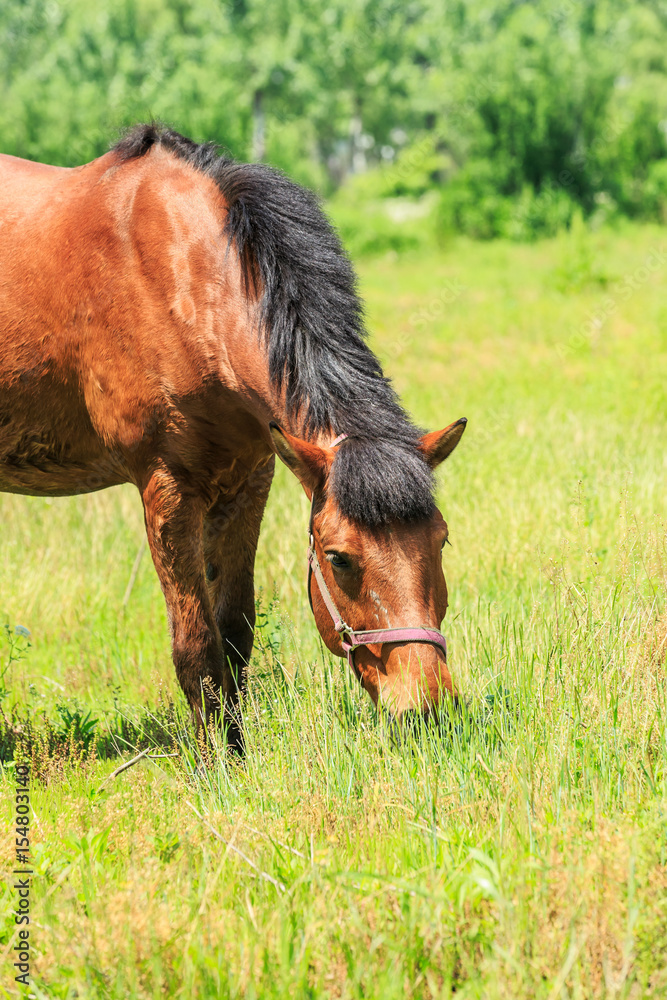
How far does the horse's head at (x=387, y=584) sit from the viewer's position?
2.68 m

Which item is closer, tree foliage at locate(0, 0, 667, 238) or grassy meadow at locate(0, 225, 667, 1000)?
grassy meadow at locate(0, 225, 667, 1000)

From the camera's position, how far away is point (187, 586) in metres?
3.57

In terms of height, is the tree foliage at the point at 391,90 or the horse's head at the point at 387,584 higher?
the tree foliage at the point at 391,90

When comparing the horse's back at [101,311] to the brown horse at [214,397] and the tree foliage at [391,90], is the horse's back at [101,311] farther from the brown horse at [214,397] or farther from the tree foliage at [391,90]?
the tree foliage at [391,90]

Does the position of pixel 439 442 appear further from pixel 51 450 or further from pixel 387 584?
pixel 51 450

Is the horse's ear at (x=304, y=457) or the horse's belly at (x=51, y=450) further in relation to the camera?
the horse's belly at (x=51, y=450)

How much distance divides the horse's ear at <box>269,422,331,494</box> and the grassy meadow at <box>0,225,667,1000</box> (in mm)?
816

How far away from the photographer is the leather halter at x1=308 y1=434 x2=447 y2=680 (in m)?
2.68

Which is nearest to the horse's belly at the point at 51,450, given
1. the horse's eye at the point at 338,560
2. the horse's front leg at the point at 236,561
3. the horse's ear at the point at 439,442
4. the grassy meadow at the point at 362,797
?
the horse's front leg at the point at 236,561

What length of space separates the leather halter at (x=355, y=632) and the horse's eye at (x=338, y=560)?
159 mm

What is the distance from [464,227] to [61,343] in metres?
25.0

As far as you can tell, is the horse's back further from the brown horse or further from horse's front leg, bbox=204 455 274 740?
horse's front leg, bbox=204 455 274 740

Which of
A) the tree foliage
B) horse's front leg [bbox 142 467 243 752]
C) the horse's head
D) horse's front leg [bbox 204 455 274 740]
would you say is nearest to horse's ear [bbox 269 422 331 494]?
the horse's head

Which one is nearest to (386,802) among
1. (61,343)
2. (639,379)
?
(61,343)
